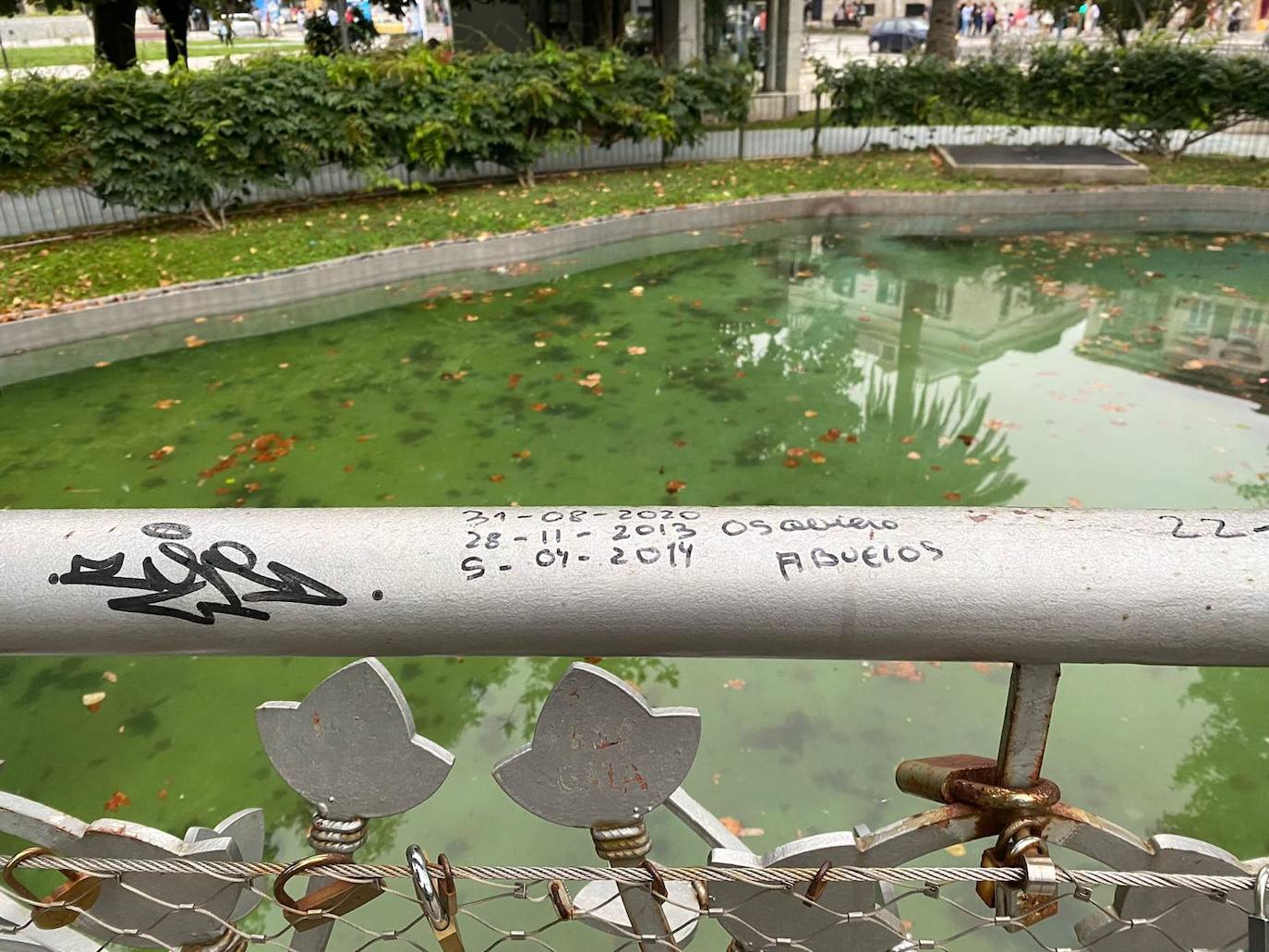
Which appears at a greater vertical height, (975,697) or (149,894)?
(149,894)

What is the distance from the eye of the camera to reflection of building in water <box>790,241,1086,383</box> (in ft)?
26.6

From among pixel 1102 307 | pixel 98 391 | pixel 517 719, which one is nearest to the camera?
pixel 517 719

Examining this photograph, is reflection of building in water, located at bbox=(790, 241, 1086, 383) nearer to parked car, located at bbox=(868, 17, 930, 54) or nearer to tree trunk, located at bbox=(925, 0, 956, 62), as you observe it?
tree trunk, located at bbox=(925, 0, 956, 62)

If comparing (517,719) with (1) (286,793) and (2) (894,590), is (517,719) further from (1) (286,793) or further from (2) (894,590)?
(2) (894,590)

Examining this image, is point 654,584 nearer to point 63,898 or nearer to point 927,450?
point 63,898

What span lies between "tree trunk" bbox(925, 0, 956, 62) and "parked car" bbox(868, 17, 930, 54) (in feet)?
70.0

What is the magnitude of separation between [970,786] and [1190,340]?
8.68m

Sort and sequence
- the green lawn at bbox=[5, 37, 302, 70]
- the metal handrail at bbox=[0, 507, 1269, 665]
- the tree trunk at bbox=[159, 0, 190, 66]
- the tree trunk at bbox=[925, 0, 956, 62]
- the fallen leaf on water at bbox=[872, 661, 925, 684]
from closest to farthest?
the metal handrail at bbox=[0, 507, 1269, 665], the fallen leaf on water at bbox=[872, 661, 925, 684], the tree trunk at bbox=[159, 0, 190, 66], the tree trunk at bbox=[925, 0, 956, 62], the green lawn at bbox=[5, 37, 302, 70]

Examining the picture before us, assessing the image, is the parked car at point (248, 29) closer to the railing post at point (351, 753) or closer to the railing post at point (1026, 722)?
the railing post at point (351, 753)

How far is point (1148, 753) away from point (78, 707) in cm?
461

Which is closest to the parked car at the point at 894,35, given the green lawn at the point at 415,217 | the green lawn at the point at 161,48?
the green lawn at the point at 161,48

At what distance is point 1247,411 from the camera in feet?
22.2

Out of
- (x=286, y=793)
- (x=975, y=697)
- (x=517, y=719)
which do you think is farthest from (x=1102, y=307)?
(x=286, y=793)

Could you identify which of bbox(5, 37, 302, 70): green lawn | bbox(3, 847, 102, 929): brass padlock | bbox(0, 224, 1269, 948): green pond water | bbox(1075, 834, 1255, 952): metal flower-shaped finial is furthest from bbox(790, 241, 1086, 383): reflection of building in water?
bbox(5, 37, 302, 70): green lawn
